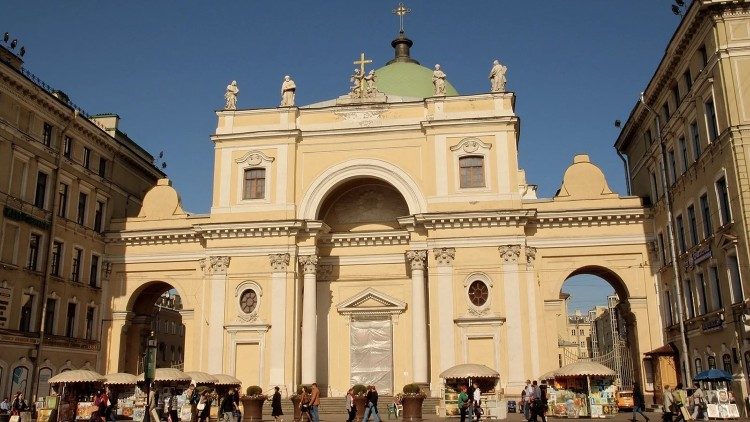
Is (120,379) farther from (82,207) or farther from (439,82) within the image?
(439,82)

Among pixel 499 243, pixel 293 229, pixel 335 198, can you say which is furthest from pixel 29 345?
pixel 499 243

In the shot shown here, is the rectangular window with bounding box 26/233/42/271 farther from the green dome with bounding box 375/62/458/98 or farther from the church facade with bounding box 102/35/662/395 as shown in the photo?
the green dome with bounding box 375/62/458/98

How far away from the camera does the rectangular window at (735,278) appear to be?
2477 cm

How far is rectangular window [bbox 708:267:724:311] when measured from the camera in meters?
27.1

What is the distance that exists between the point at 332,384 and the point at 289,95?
15639 mm

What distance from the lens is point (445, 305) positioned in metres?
33.6

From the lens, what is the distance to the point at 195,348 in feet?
118

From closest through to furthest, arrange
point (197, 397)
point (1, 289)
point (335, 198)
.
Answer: point (197, 397) < point (1, 289) < point (335, 198)

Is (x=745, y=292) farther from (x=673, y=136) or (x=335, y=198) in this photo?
(x=335, y=198)

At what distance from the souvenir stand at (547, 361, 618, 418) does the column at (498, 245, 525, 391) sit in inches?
114

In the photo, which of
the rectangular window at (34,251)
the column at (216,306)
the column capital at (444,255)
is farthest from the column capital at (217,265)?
the column capital at (444,255)

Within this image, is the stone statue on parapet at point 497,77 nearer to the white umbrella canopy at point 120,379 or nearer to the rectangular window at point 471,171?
the rectangular window at point 471,171

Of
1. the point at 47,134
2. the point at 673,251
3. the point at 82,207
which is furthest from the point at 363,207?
the point at 47,134

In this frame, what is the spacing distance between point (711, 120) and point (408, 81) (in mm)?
23476
